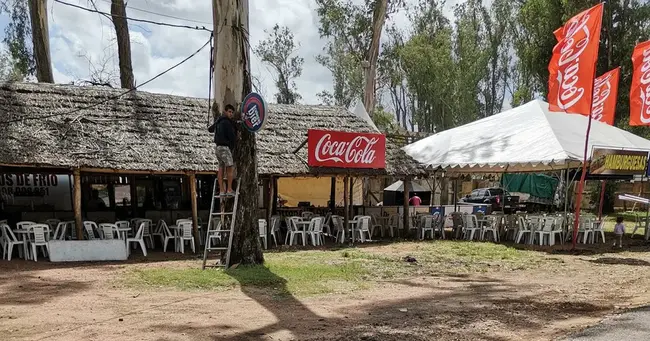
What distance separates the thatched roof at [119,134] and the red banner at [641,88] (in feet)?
20.7

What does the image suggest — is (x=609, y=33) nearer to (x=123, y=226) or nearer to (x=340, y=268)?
(x=340, y=268)

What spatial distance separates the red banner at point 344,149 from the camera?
530 inches

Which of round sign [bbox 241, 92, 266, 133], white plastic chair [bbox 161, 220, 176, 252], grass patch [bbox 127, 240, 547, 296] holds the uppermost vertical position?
round sign [bbox 241, 92, 266, 133]

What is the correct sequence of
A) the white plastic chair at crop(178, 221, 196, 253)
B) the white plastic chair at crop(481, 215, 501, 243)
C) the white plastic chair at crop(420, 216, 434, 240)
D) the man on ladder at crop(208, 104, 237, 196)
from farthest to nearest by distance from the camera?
the white plastic chair at crop(420, 216, 434, 240)
the white plastic chair at crop(481, 215, 501, 243)
the white plastic chair at crop(178, 221, 196, 253)
the man on ladder at crop(208, 104, 237, 196)

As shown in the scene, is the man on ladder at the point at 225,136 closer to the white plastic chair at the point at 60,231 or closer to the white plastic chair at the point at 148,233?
the white plastic chair at the point at 148,233

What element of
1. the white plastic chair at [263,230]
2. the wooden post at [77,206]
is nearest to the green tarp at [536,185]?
the white plastic chair at [263,230]

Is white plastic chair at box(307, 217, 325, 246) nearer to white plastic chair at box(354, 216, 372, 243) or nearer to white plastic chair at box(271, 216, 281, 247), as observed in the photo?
white plastic chair at box(271, 216, 281, 247)

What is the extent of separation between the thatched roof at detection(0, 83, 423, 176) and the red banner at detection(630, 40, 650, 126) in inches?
248

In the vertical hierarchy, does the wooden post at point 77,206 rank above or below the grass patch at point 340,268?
above

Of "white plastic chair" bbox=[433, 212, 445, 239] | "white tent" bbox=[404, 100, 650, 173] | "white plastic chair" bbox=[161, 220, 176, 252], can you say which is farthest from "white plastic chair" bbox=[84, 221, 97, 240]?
"white tent" bbox=[404, 100, 650, 173]

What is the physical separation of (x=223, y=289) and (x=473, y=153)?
1101 cm

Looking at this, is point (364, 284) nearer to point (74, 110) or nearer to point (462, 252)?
point (462, 252)

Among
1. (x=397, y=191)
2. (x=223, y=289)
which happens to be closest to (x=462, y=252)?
(x=223, y=289)

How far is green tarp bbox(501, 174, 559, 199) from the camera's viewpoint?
88.9 ft
